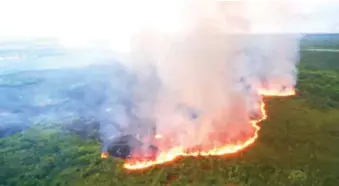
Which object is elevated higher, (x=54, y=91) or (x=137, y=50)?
(x=137, y=50)

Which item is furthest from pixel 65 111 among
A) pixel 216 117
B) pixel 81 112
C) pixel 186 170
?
pixel 186 170

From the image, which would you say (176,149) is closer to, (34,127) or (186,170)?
(186,170)

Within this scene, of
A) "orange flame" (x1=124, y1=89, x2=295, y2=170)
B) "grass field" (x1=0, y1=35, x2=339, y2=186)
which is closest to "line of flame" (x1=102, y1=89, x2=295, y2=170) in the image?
"orange flame" (x1=124, y1=89, x2=295, y2=170)

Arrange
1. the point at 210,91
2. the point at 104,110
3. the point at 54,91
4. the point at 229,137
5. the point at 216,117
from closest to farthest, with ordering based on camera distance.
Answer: the point at 229,137
the point at 216,117
the point at 210,91
the point at 104,110
the point at 54,91

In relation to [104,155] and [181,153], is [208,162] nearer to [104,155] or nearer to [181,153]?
[181,153]

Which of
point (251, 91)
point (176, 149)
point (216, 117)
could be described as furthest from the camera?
→ point (251, 91)

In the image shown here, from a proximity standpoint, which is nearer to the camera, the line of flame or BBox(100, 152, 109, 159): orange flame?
the line of flame

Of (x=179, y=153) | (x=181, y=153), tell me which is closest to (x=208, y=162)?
(x=181, y=153)

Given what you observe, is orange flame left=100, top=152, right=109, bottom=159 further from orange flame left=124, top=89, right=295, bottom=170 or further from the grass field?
orange flame left=124, top=89, right=295, bottom=170
